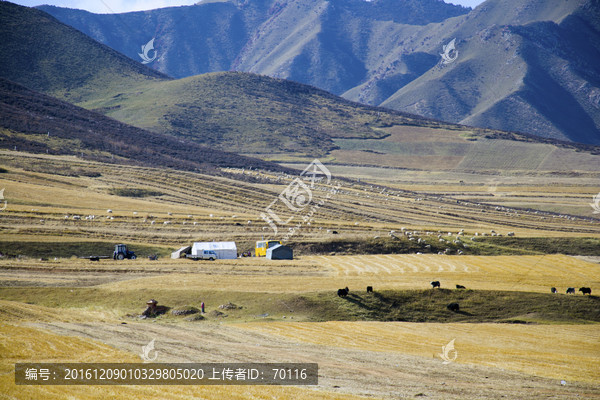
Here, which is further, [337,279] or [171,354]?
[337,279]

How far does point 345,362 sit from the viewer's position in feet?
96.5

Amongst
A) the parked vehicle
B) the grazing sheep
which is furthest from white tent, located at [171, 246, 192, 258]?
the grazing sheep

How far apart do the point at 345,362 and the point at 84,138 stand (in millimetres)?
143641

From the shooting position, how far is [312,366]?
2797 cm

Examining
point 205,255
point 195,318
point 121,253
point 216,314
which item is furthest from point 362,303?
point 121,253

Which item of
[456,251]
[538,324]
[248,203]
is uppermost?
[248,203]

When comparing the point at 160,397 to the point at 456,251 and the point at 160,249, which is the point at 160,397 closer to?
the point at 160,249

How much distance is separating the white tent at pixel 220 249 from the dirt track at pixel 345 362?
83.7 feet

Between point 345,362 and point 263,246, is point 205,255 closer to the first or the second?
point 263,246

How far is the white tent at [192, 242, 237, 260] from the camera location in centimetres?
6250

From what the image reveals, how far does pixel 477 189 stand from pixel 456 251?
114016mm

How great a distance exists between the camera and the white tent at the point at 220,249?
2461 inches

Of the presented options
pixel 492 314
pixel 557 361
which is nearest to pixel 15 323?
pixel 557 361

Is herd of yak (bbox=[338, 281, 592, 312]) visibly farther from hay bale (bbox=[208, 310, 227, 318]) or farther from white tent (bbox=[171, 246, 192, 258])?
white tent (bbox=[171, 246, 192, 258])
